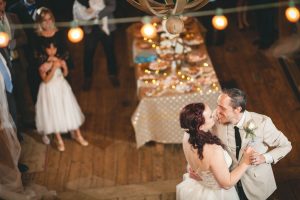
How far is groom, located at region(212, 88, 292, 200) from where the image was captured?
393cm

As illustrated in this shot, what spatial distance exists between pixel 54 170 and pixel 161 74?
1.72m

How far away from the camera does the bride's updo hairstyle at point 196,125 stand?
12.2ft

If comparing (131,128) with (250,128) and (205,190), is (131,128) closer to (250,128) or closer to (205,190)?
(205,190)

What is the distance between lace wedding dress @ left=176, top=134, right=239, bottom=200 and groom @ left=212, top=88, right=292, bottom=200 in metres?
0.19

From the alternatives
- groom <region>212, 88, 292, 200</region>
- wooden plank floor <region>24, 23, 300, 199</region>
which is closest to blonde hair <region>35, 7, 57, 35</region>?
wooden plank floor <region>24, 23, 300, 199</region>

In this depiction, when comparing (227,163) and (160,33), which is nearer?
(227,163)

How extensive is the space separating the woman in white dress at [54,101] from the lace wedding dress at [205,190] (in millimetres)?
2085

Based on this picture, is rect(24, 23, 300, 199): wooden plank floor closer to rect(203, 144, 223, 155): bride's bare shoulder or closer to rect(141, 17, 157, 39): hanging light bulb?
rect(141, 17, 157, 39): hanging light bulb

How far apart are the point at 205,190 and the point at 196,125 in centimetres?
67

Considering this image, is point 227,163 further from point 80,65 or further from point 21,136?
point 80,65

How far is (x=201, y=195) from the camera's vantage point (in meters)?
4.07

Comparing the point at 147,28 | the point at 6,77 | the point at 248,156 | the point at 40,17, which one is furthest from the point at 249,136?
the point at 40,17

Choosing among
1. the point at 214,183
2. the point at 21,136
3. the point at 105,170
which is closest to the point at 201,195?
the point at 214,183

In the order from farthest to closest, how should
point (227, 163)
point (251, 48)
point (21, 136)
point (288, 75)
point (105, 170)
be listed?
point (251, 48)
point (288, 75)
point (21, 136)
point (105, 170)
point (227, 163)
